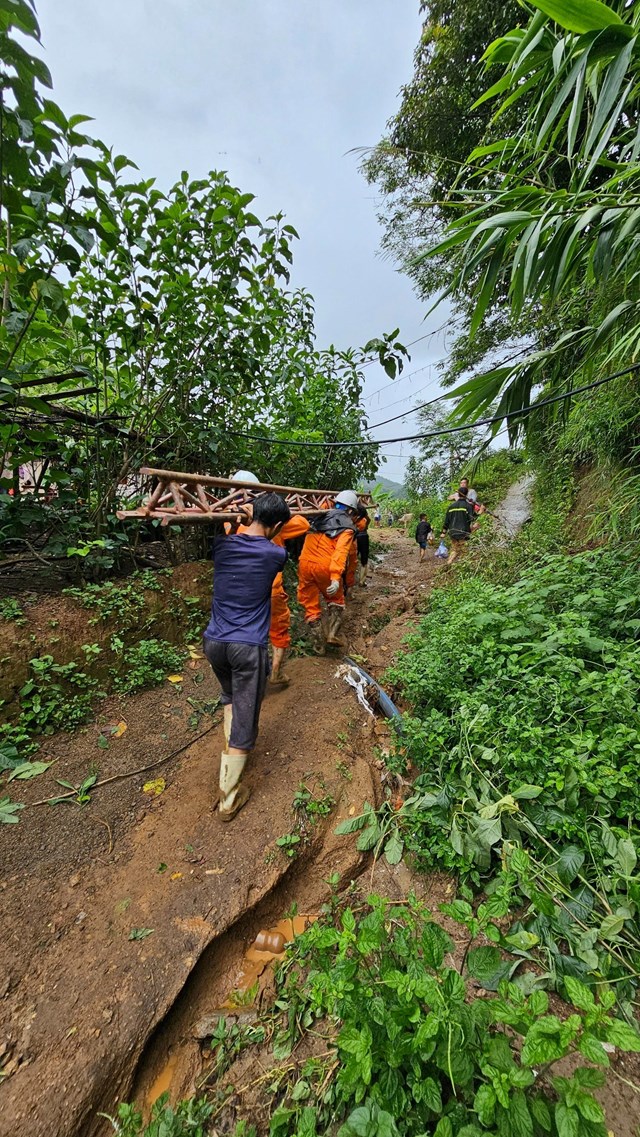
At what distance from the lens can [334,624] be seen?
4.68 metres

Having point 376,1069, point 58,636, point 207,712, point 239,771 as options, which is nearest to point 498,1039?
point 376,1069

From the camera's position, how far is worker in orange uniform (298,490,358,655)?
13.8 ft

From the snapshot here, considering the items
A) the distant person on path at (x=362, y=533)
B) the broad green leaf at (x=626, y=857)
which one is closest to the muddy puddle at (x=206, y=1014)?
the broad green leaf at (x=626, y=857)

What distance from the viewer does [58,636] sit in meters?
3.16

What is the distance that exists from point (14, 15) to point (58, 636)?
10.8 feet

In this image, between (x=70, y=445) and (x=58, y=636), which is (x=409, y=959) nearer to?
(x=58, y=636)

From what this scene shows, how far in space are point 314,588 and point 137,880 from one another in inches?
119

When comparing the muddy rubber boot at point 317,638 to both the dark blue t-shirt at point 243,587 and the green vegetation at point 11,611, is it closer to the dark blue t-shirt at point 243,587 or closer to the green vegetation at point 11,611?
the dark blue t-shirt at point 243,587

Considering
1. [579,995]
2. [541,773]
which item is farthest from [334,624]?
[579,995]

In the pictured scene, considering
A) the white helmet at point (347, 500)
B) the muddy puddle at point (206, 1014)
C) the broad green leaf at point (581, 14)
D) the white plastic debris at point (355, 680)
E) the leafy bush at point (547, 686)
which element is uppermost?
the broad green leaf at point (581, 14)

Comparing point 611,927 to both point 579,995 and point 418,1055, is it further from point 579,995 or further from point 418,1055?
point 418,1055

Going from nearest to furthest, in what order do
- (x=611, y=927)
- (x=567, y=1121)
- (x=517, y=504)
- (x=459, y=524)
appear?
(x=567, y=1121) → (x=611, y=927) → (x=459, y=524) → (x=517, y=504)

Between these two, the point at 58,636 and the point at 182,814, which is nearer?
the point at 182,814

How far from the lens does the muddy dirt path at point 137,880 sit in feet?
4.87
